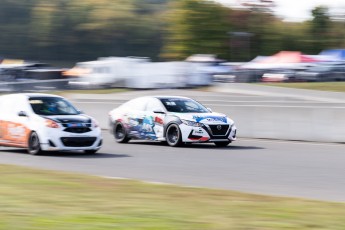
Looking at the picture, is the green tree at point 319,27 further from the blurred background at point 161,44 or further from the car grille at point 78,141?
the car grille at point 78,141

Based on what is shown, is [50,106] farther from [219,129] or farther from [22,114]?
[219,129]

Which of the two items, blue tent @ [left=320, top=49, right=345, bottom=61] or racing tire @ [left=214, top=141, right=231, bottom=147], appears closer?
racing tire @ [left=214, top=141, right=231, bottom=147]

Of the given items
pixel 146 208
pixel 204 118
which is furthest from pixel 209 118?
pixel 146 208

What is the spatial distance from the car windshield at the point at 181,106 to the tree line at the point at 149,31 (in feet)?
212

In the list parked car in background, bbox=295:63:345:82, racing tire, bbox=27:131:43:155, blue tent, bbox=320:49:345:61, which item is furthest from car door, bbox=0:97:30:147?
blue tent, bbox=320:49:345:61

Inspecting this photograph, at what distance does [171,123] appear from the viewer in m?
20.7

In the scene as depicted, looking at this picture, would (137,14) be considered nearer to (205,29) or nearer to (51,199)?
(205,29)

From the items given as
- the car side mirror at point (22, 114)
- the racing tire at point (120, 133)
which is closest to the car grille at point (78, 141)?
the car side mirror at point (22, 114)

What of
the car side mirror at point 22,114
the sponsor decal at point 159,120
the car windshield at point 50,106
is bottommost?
the sponsor decal at point 159,120

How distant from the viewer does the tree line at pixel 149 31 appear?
305 ft

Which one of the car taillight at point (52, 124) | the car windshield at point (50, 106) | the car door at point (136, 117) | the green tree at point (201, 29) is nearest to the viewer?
the car taillight at point (52, 124)

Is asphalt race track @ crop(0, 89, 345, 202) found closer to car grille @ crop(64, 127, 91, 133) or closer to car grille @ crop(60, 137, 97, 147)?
car grille @ crop(60, 137, 97, 147)

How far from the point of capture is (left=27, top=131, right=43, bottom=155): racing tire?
18.0 m

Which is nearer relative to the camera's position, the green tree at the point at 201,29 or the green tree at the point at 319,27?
the green tree at the point at 201,29
